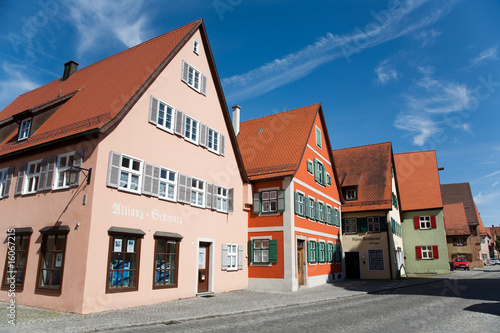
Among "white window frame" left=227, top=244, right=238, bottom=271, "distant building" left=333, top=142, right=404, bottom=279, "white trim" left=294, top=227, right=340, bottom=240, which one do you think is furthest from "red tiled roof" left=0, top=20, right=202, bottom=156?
"distant building" left=333, top=142, right=404, bottom=279

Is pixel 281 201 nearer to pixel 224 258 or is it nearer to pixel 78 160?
pixel 224 258

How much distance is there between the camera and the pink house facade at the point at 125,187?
523 inches

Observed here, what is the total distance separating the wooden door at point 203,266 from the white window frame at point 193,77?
7590 mm

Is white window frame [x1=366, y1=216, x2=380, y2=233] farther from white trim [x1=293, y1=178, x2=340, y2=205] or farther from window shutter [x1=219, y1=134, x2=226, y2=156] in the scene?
window shutter [x1=219, y1=134, x2=226, y2=156]

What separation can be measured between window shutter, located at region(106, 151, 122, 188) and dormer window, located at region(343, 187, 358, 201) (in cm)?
2357

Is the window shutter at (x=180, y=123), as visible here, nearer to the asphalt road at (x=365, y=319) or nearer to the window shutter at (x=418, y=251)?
the asphalt road at (x=365, y=319)

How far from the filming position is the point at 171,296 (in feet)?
51.9

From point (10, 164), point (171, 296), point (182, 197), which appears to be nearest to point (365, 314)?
point (171, 296)

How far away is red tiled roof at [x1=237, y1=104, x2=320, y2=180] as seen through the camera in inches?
910

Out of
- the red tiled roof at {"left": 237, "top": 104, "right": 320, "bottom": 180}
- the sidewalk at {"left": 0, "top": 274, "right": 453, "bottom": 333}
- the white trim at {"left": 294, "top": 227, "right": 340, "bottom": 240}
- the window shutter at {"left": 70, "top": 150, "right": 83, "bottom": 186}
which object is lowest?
the sidewalk at {"left": 0, "top": 274, "right": 453, "bottom": 333}

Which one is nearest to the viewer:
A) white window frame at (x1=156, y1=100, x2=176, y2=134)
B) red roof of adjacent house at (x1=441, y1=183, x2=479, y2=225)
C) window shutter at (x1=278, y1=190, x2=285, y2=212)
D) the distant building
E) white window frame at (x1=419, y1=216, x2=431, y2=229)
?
white window frame at (x1=156, y1=100, x2=176, y2=134)

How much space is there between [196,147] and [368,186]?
19.6 m

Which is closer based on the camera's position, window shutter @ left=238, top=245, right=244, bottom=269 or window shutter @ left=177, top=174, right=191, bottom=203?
window shutter @ left=177, top=174, right=191, bottom=203

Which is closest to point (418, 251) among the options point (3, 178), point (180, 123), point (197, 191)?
point (197, 191)
